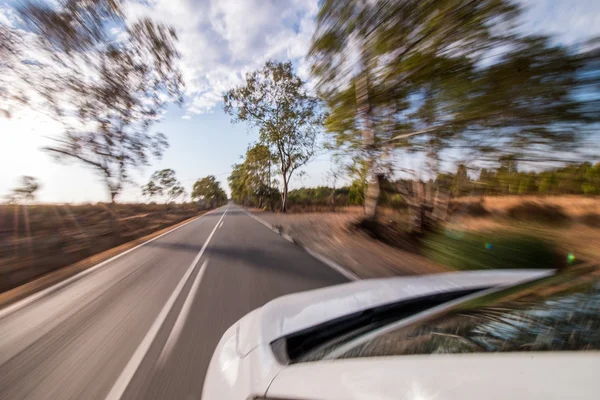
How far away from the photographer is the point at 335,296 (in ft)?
6.99

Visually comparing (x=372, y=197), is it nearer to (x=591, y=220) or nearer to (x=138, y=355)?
(x=138, y=355)

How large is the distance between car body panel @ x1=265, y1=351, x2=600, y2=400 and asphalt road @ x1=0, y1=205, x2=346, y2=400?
1.50 m

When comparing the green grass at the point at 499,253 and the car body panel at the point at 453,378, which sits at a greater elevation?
the car body panel at the point at 453,378

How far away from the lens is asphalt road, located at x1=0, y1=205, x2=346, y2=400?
215 cm

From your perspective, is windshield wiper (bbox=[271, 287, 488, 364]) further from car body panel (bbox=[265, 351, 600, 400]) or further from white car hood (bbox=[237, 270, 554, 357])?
car body panel (bbox=[265, 351, 600, 400])

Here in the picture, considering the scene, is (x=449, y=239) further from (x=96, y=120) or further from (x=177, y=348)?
(x=96, y=120)

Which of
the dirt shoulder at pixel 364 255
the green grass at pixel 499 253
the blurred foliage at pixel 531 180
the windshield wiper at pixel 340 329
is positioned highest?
the blurred foliage at pixel 531 180

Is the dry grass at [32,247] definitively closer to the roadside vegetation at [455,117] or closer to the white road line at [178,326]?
the white road line at [178,326]

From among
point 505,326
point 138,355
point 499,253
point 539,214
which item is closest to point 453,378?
point 505,326

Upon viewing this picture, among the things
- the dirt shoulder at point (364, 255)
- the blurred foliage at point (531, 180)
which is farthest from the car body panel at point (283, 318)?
the blurred foliage at point (531, 180)

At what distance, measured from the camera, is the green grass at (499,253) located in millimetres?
5039

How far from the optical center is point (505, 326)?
107 cm

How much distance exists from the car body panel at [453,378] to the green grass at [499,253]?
531 centimetres

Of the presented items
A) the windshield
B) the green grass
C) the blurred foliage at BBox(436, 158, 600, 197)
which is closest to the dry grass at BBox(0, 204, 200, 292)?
the windshield
